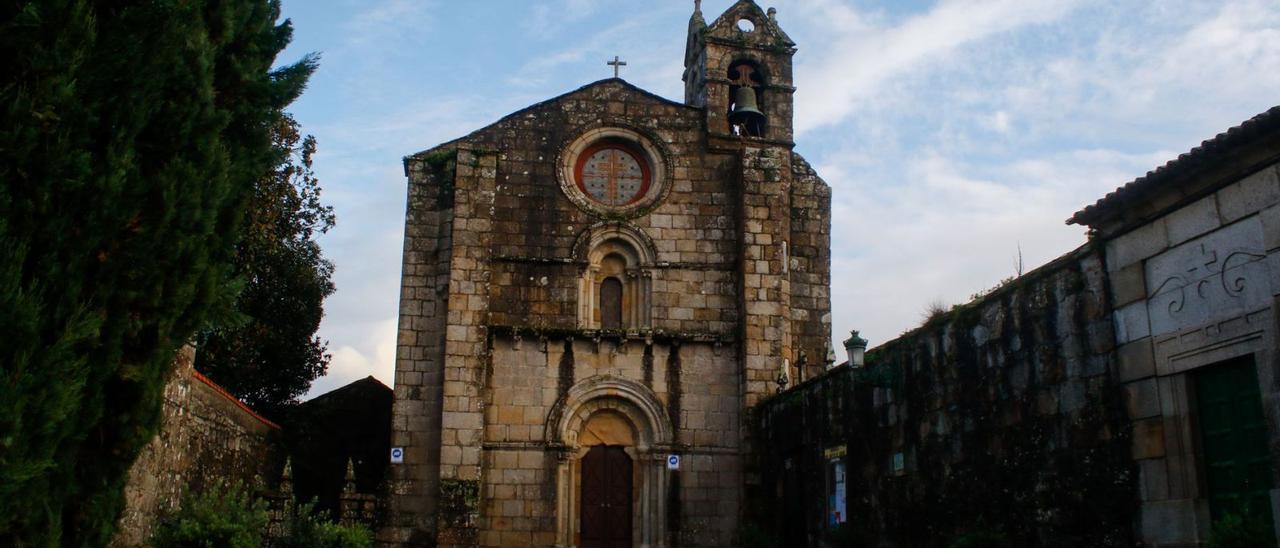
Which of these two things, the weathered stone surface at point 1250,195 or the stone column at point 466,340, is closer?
the weathered stone surface at point 1250,195

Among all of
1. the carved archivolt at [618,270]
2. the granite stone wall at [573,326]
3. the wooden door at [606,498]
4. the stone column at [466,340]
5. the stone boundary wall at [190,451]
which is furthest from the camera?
the carved archivolt at [618,270]

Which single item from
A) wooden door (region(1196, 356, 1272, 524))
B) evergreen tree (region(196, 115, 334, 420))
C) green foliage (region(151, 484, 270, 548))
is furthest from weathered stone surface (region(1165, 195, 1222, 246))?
evergreen tree (region(196, 115, 334, 420))

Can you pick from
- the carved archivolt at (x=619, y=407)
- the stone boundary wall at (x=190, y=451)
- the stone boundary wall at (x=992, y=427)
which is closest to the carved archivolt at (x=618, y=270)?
the carved archivolt at (x=619, y=407)

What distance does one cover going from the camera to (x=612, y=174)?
20.0 metres

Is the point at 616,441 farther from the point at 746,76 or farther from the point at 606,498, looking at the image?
the point at 746,76

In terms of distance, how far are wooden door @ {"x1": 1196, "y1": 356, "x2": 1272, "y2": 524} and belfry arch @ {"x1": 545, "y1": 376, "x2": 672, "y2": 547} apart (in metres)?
10.5

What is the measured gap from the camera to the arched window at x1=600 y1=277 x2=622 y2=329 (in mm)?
19344

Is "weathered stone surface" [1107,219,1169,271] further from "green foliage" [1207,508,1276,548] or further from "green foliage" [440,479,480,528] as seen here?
"green foliage" [440,479,480,528]

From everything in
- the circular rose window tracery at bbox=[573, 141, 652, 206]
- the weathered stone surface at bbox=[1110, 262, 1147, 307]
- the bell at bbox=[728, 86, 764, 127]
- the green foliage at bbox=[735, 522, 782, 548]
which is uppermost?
the bell at bbox=[728, 86, 764, 127]

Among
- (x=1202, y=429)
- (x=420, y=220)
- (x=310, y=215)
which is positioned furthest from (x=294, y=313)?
(x=1202, y=429)

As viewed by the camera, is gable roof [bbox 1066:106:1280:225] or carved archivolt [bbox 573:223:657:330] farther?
carved archivolt [bbox 573:223:657:330]

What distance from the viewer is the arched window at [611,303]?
19.3 metres

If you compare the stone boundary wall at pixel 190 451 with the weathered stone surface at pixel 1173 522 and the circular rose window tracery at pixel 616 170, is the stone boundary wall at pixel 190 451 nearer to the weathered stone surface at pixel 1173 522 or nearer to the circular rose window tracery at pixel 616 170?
the circular rose window tracery at pixel 616 170

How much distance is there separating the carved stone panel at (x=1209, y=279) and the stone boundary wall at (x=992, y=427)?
0.64m
